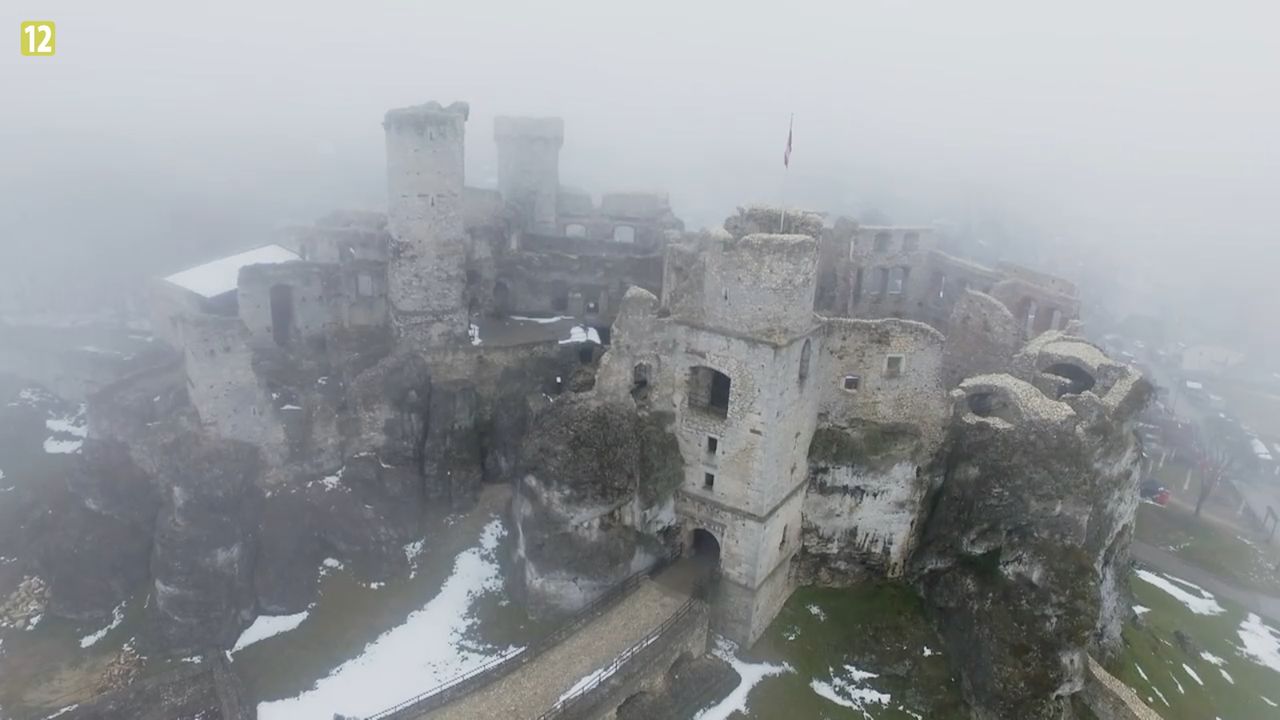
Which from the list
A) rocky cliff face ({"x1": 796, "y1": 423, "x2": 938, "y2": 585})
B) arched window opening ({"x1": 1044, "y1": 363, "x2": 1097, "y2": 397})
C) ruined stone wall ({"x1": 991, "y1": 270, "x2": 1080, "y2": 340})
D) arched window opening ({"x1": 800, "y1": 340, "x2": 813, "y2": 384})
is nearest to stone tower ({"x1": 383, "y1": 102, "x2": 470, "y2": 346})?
arched window opening ({"x1": 800, "y1": 340, "x2": 813, "y2": 384})

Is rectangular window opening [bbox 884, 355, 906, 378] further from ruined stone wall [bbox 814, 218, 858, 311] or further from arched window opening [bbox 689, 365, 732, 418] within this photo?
ruined stone wall [bbox 814, 218, 858, 311]

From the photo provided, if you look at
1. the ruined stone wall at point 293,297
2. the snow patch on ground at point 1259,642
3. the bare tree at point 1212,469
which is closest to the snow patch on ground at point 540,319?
the ruined stone wall at point 293,297

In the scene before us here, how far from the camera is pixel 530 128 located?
46.2m

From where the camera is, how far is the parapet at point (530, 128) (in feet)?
151

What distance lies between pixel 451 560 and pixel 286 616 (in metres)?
5.99

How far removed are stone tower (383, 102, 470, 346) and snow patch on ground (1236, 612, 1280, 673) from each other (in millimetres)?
38684

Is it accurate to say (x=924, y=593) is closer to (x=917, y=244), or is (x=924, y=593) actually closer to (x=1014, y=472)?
(x=1014, y=472)

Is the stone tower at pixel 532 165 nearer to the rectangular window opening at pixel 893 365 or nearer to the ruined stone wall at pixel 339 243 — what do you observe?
the ruined stone wall at pixel 339 243

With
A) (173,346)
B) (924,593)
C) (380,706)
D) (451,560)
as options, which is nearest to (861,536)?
(924,593)

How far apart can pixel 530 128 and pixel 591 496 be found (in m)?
28.0

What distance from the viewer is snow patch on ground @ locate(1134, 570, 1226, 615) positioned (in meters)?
38.0

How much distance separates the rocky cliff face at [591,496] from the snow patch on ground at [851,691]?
733cm

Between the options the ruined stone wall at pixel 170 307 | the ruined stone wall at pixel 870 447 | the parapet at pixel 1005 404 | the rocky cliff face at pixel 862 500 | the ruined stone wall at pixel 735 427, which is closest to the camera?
the ruined stone wall at pixel 735 427

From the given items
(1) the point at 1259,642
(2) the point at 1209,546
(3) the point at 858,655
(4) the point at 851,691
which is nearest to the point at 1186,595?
(1) the point at 1259,642
